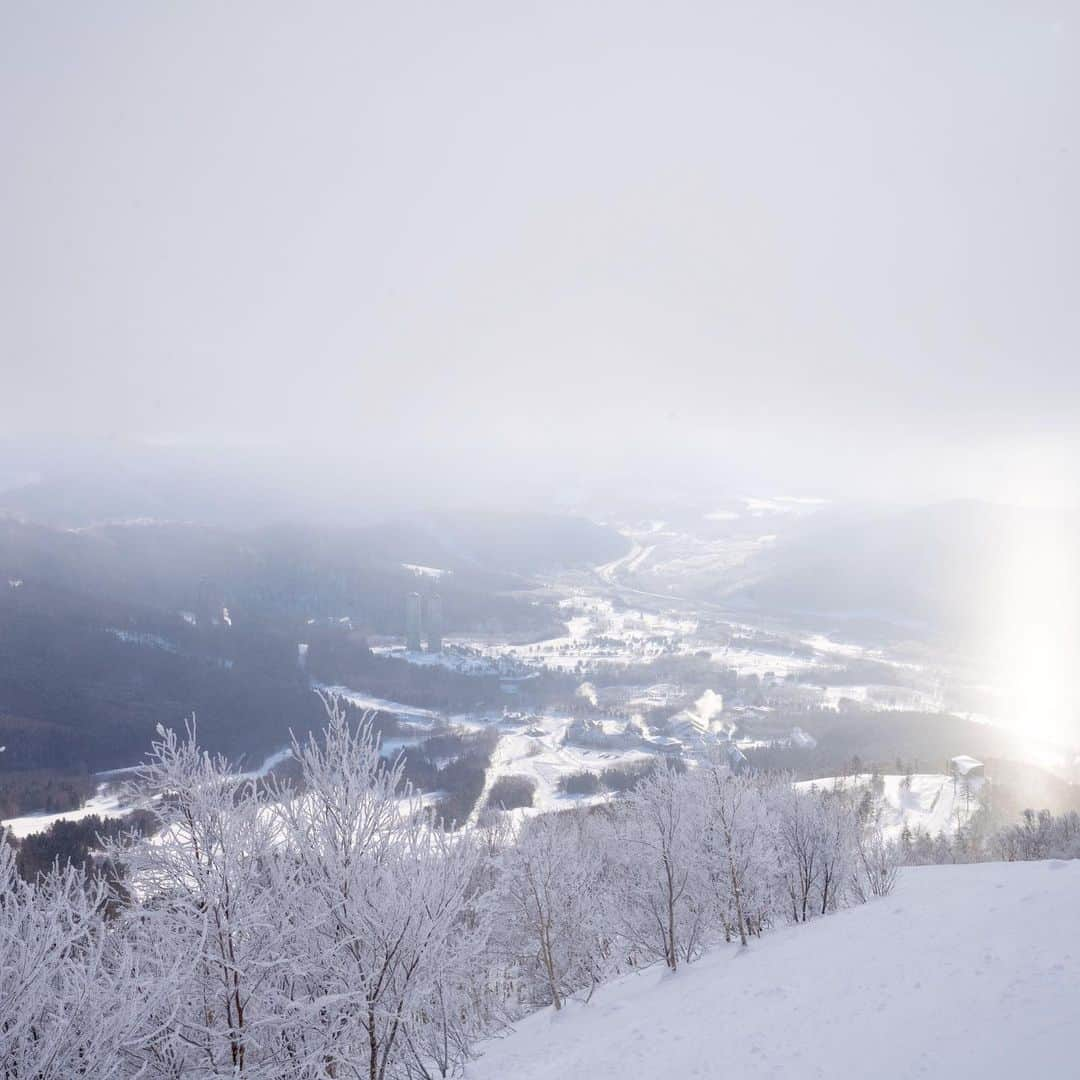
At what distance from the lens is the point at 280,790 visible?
14.2 m

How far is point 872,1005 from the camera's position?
47.6ft

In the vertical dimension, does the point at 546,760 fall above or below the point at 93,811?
below

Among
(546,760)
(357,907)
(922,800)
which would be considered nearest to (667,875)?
(357,907)

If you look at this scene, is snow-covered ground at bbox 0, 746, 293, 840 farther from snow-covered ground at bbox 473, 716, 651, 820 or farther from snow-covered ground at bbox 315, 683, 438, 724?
snow-covered ground at bbox 473, 716, 651, 820

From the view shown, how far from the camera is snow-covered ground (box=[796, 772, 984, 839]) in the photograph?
71.8m

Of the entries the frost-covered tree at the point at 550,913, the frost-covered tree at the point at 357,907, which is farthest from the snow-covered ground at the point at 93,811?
the frost-covered tree at the point at 357,907

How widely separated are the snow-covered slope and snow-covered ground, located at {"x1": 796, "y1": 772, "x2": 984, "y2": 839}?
54.7m

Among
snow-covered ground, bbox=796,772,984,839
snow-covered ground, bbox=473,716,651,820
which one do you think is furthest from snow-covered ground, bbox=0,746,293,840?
snow-covered ground, bbox=796,772,984,839

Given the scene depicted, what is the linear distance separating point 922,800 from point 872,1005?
78678mm

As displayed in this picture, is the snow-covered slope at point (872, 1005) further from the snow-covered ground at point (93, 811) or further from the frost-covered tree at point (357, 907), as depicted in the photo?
the snow-covered ground at point (93, 811)

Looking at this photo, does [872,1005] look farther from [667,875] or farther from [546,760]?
[546,760]

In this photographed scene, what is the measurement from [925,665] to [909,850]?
14107 centimetres

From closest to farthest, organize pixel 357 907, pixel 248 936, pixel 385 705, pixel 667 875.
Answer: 1. pixel 248 936
2. pixel 357 907
3. pixel 667 875
4. pixel 385 705

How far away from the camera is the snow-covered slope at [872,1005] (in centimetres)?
1135
